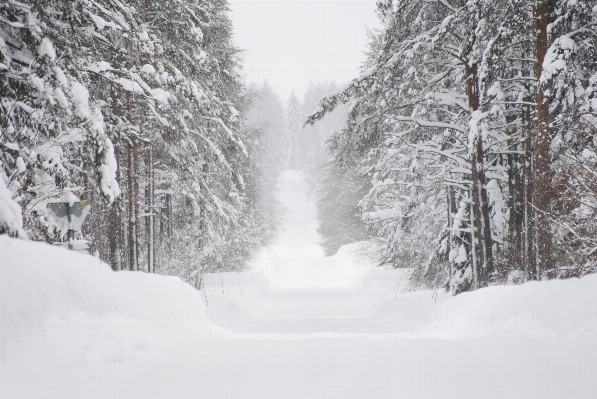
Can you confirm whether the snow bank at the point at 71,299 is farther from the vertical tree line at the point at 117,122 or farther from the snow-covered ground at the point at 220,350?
the vertical tree line at the point at 117,122

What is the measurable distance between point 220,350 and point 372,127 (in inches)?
300

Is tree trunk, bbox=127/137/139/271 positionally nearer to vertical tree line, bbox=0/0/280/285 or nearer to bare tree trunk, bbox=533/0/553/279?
vertical tree line, bbox=0/0/280/285

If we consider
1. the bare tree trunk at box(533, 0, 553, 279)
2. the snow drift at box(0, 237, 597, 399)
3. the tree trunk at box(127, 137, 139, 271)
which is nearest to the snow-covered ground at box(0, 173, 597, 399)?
the snow drift at box(0, 237, 597, 399)

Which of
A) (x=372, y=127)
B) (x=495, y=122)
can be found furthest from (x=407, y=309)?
(x=495, y=122)

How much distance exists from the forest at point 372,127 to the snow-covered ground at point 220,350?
5.81ft

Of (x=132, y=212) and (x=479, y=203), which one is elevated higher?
(x=132, y=212)

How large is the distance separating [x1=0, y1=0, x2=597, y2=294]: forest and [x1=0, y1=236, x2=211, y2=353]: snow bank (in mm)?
1476

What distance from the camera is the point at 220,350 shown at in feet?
16.3

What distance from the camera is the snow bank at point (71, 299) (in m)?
3.59

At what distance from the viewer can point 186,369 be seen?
13.8 feet

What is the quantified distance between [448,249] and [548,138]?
528 cm

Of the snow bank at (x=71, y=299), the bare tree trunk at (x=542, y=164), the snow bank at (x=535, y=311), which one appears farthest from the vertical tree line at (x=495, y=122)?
the snow bank at (x=71, y=299)

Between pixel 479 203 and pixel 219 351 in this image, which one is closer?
pixel 219 351

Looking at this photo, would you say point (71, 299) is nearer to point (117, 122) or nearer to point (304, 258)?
point (117, 122)
